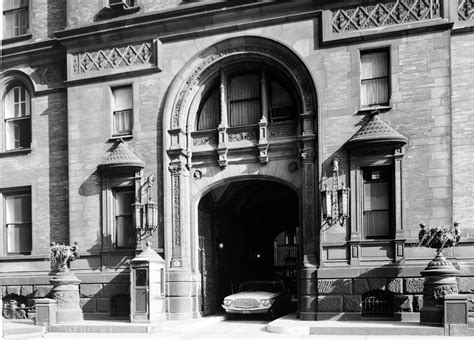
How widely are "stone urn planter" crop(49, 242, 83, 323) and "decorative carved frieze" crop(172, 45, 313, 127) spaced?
582 cm

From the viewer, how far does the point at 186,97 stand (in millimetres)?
19672

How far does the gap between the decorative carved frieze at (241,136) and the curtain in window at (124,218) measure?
13.7 ft

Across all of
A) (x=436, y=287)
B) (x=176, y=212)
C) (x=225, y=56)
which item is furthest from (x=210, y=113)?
(x=436, y=287)

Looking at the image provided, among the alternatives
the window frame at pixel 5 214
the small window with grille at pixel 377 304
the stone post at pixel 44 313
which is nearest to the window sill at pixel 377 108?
the small window with grille at pixel 377 304

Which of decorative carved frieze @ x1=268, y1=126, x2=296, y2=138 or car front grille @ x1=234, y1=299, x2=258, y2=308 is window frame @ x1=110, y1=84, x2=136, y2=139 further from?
car front grille @ x1=234, y1=299, x2=258, y2=308

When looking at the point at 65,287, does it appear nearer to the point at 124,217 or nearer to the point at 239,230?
the point at 124,217

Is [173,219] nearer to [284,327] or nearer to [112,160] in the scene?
[112,160]

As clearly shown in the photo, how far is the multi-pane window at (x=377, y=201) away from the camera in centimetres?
1725

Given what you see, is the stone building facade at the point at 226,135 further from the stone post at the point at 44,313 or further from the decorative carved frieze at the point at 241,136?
the stone post at the point at 44,313

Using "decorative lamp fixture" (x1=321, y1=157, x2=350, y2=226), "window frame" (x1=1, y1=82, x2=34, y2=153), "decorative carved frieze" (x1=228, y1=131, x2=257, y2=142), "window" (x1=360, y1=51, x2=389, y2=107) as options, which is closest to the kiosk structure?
"decorative carved frieze" (x1=228, y1=131, x2=257, y2=142)

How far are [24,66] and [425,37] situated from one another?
15.4 meters

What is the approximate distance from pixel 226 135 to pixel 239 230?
25.2 feet

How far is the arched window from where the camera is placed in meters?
19.4

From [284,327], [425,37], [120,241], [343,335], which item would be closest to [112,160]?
[120,241]
